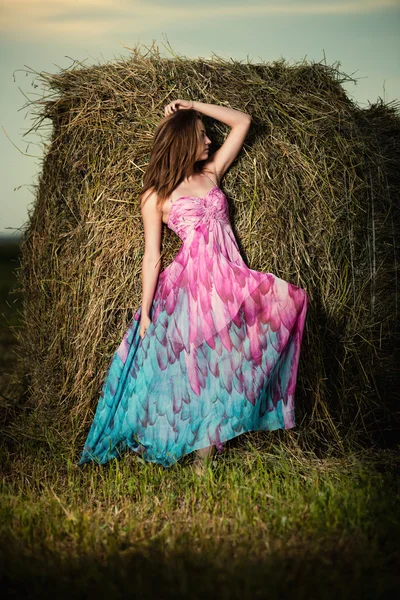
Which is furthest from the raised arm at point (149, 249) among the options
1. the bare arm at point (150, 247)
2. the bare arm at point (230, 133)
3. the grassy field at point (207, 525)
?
the grassy field at point (207, 525)

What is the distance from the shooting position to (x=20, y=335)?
4.66 meters

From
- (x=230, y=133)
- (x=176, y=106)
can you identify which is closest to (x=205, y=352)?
(x=230, y=133)

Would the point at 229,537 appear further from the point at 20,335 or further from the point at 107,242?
the point at 20,335

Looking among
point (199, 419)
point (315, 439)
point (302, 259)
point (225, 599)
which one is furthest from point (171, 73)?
point (225, 599)

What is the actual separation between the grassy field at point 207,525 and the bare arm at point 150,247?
886mm

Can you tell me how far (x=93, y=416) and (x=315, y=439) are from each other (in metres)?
1.30

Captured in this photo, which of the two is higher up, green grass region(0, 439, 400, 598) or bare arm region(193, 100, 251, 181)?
bare arm region(193, 100, 251, 181)

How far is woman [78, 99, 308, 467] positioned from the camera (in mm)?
3537

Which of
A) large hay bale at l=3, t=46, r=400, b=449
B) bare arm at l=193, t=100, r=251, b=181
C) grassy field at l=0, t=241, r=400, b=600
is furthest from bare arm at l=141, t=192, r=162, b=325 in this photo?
grassy field at l=0, t=241, r=400, b=600

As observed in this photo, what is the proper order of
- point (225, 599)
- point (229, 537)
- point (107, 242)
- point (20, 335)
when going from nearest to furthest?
point (225, 599) → point (229, 537) → point (107, 242) → point (20, 335)

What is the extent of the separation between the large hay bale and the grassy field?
0.37 m

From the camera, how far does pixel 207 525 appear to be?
2.98 meters

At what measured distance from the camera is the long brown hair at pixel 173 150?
3637 mm

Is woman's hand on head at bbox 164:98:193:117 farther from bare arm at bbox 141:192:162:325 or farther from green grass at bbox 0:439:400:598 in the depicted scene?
green grass at bbox 0:439:400:598
